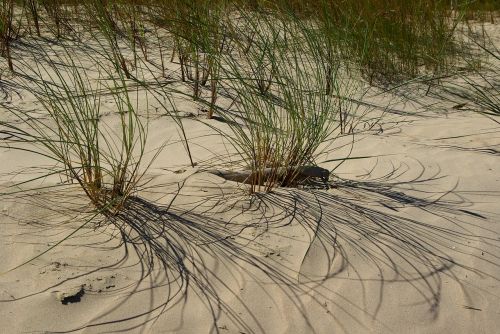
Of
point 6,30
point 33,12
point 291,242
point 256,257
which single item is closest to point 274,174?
point 291,242

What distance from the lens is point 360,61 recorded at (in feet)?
15.0

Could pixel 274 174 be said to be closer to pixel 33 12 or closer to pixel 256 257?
pixel 256 257

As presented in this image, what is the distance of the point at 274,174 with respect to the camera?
258 cm

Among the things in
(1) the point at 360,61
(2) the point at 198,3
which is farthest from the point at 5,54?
(1) the point at 360,61

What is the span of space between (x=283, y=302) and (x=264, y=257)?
0.22 metres

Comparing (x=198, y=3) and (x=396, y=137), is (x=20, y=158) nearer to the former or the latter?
(x=198, y=3)

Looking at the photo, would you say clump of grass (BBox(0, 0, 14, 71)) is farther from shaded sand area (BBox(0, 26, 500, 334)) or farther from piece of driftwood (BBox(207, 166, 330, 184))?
piece of driftwood (BBox(207, 166, 330, 184))

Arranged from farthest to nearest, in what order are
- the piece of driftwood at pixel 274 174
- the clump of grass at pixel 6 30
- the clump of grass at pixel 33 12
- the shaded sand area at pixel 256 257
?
1. the clump of grass at pixel 33 12
2. the clump of grass at pixel 6 30
3. the piece of driftwood at pixel 274 174
4. the shaded sand area at pixel 256 257

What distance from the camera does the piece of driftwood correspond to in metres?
2.60

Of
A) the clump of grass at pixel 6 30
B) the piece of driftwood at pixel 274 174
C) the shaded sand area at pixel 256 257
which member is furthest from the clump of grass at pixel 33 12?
the piece of driftwood at pixel 274 174

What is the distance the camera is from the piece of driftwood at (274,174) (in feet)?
8.53

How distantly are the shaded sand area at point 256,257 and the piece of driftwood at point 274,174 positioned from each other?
0.23 ft

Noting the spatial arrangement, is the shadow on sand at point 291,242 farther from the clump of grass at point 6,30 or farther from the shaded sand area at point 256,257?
the clump of grass at point 6,30

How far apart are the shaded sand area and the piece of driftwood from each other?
0.07 m
